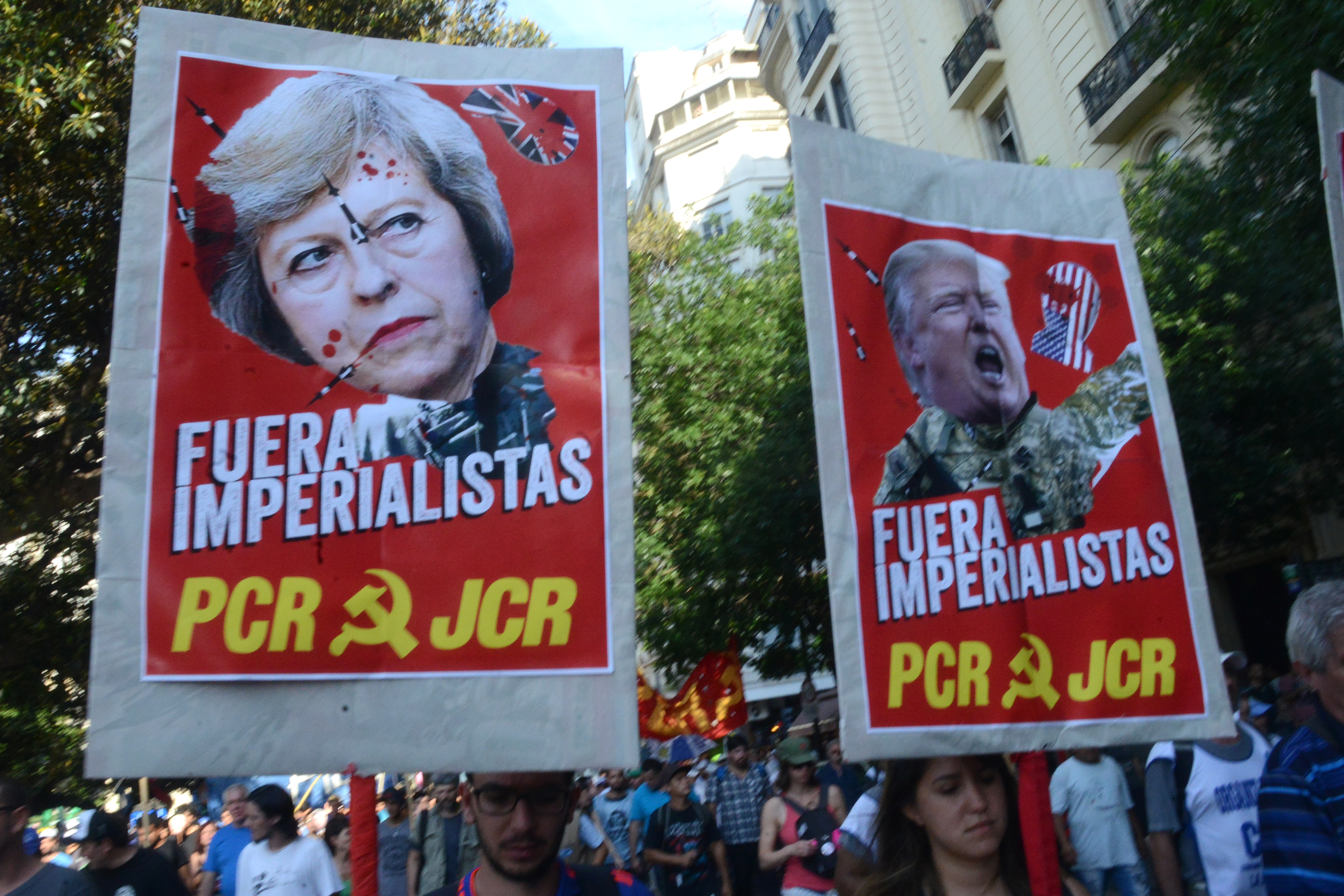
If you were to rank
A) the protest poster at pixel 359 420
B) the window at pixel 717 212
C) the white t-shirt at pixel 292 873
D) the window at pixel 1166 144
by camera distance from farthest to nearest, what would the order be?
1. the window at pixel 717 212
2. the window at pixel 1166 144
3. the white t-shirt at pixel 292 873
4. the protest poster at pixel 359 420

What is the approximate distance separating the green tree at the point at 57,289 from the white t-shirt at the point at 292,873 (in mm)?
5036

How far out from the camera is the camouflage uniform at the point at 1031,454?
4.09 meters

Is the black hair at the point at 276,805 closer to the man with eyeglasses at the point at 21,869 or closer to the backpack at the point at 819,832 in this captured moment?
the man with eyeglasses at the point at 21,869

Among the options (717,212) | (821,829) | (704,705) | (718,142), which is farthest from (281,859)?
(718,142)

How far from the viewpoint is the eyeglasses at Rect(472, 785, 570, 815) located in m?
2.88

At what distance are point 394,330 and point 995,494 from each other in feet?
6.97

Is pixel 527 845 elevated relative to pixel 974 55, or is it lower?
lower

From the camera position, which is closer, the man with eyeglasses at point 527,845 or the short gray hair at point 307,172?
the man with eyeglasses at point 527,845

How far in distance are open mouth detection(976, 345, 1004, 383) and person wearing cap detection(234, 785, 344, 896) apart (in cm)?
416

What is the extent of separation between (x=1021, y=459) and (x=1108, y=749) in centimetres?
469

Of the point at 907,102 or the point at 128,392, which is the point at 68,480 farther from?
the point at 907,102

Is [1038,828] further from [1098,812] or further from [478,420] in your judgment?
[1098,812]

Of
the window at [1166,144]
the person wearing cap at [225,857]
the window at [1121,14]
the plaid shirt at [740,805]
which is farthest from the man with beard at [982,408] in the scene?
the window at [1121,14]

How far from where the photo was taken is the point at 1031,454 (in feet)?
14.0
